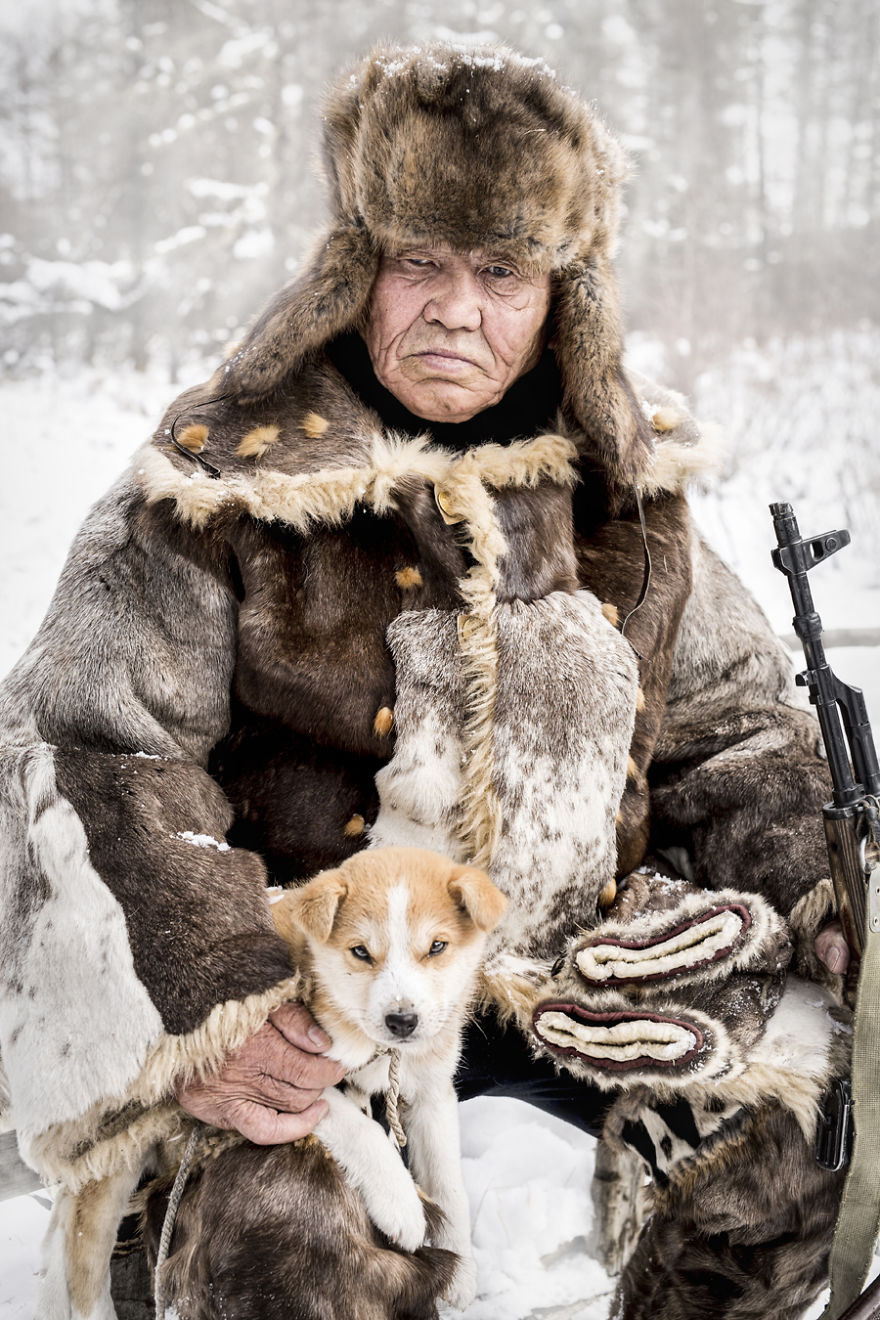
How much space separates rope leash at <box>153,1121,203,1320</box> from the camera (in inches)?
41.4

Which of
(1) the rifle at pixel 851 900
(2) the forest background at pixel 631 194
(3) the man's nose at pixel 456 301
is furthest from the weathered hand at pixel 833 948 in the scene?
(2) the forest background at pixel 631 194

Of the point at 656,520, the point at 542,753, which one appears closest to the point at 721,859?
the point at 542,753

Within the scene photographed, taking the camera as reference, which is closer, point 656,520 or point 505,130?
point 505,130

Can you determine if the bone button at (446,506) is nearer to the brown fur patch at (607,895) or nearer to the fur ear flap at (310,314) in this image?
the fur ear flap at (310,314)

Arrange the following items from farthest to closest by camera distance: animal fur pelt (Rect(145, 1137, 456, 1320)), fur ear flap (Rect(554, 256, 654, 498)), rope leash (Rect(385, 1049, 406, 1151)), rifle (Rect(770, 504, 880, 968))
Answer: fur ear flap (Rect(554, 256, 654, 498))
rifle (Rect(770, 504, 880, 968))
rope leash (Rect(385, 1049, 406, 1151))
animal fur pelt (Rect(145, 1137, 456, 1320))

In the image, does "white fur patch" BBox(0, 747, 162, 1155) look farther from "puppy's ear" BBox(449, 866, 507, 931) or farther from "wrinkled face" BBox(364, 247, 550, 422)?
"wrinkled face" BBox(364, 247, 550, 422)

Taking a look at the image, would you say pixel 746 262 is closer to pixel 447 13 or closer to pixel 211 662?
pixel 447 13

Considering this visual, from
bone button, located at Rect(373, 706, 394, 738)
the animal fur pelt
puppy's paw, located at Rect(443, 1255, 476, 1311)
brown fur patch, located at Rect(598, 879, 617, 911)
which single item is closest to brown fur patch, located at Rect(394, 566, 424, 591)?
bone button, located at Rect(373, 706, 394, 738)

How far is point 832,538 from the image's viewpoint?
1.26 m

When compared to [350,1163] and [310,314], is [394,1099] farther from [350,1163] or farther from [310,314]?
[310,314]

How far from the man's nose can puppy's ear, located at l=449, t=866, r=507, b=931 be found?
713mm

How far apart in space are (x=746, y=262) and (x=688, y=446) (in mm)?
3484

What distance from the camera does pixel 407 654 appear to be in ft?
4.25

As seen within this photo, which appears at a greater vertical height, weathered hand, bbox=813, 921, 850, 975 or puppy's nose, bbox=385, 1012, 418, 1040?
puppy's nose, bbox=385, 1012, 418, 1040
